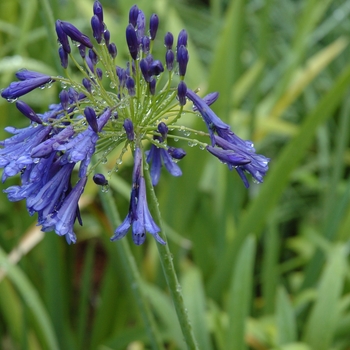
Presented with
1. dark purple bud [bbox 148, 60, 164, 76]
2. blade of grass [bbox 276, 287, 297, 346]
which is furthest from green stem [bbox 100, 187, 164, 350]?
blade of grass [bbox 276, 287, 297, 346]

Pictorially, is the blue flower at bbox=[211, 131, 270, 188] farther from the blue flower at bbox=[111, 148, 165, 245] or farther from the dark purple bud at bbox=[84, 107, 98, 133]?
the dark purple bud at bbox=[84, 107, 98, 133]

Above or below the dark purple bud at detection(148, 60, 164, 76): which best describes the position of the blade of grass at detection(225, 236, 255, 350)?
below

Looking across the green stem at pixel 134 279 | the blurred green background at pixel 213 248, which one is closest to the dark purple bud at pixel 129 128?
the green stem at pixel 134 279

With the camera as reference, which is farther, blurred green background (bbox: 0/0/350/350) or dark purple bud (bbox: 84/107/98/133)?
blurred green background (bbox: 0/0/350/350)

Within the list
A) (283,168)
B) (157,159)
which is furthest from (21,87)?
(283,168)

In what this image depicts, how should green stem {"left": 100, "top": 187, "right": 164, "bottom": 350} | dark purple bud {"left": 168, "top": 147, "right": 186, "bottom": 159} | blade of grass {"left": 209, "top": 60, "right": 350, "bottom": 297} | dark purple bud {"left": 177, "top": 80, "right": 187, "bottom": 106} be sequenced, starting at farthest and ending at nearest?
blade of grass {"left": 209, "top": 60, "right": 350, "bottom": 297} → green stem {"left": 100, "top": 187, "right": 164, "bottom": 350} → dark purple bud {"left": 168, "top": 147, "right": 186, "bottom": 159} → dark purple bud {"left": 177, "top": 80, "right": 187, "bottom": 106}

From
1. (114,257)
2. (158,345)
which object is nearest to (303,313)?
→ (114,257)

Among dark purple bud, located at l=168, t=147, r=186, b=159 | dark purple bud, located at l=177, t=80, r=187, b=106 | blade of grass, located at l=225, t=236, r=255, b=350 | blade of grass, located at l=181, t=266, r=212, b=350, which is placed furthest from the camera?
blade of grass, located at l=181, t=266, r=212, b=350

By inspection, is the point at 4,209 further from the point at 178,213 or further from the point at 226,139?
the point at 226,139
